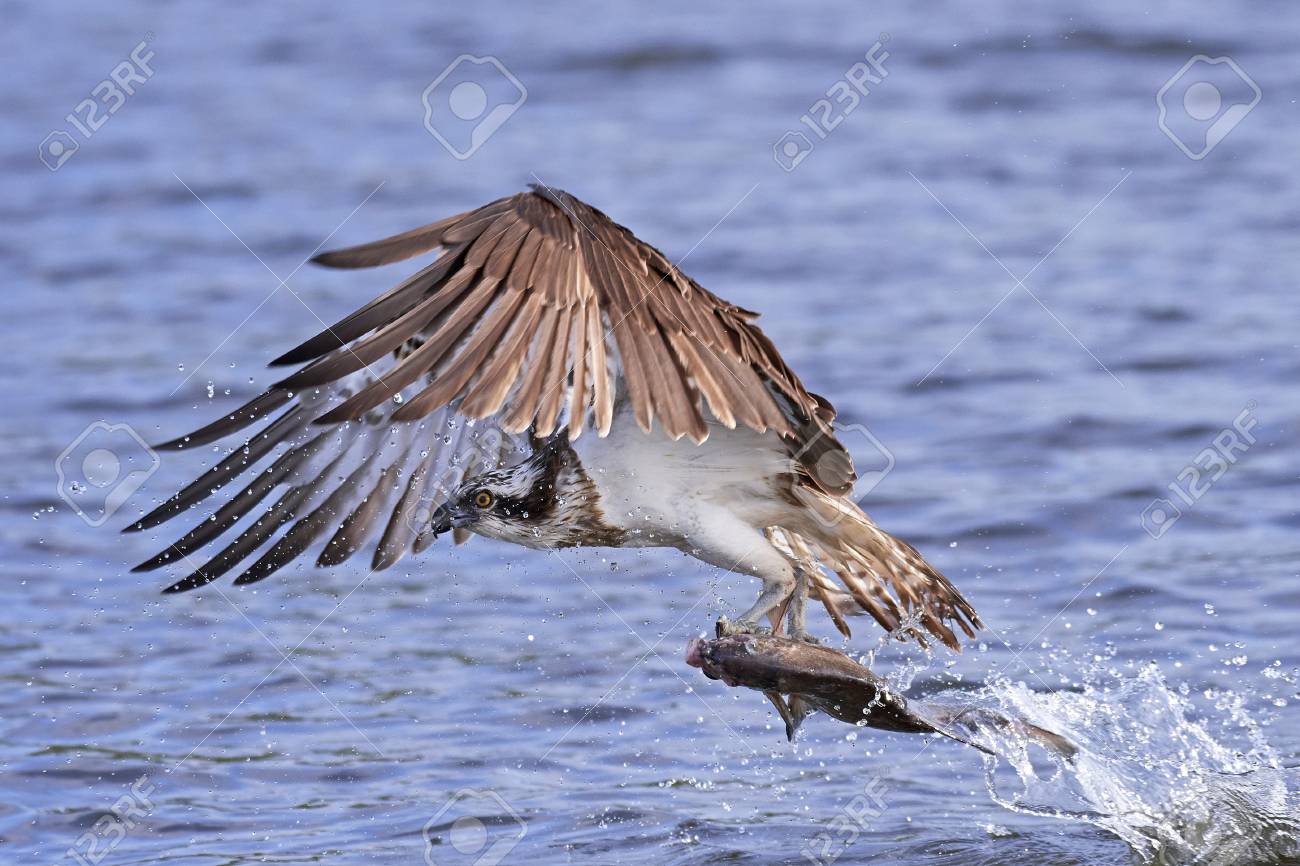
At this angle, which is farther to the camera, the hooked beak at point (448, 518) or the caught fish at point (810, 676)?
the hooked beak at point (448, 518)

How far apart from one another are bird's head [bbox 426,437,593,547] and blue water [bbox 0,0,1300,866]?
1004mm

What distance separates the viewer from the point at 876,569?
5949 mm

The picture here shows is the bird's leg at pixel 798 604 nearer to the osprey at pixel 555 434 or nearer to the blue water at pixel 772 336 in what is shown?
the osprey at pixel 555 434

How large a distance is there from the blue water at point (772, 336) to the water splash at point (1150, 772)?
0.07ft

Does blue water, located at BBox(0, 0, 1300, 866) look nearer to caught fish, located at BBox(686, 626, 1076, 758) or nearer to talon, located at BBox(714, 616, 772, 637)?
caught fish, located at BBox(686, 626, 1076, 758)

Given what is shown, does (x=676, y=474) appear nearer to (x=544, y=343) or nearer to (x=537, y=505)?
(x=537, y=505)

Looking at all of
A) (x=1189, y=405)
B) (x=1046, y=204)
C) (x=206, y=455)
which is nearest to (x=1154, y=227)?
(x=1046, y=204)

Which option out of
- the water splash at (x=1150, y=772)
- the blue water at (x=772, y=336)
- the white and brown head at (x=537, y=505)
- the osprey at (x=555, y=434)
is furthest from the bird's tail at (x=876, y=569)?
the white and brown head at (x=537, y=505)

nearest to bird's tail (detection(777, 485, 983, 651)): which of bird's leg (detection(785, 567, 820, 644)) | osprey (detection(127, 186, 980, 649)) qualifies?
osprey (detection(127, 186, 980, 649))

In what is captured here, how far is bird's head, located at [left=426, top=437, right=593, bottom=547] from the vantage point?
572 centimetres

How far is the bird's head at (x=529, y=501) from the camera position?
18.8 feet

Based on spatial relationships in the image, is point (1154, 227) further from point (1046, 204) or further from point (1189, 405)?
point (1189, 405)

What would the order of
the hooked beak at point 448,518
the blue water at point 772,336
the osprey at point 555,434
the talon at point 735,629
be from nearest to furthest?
1. the osprey at point 555,434
2. the talon at point 735,629
3. the hooked beak at point 448,518
4. the blue water at point 772,336

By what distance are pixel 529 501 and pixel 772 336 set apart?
4608 mm
